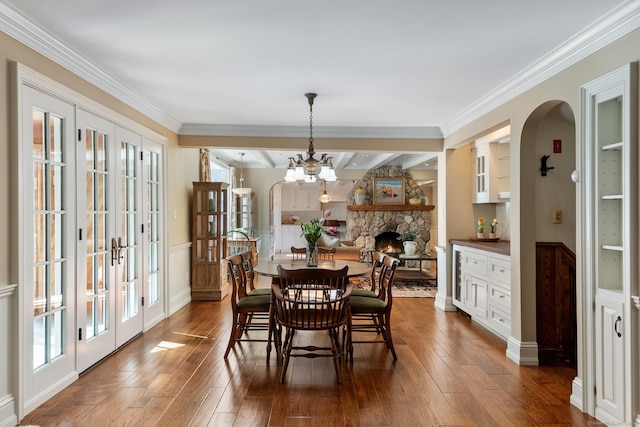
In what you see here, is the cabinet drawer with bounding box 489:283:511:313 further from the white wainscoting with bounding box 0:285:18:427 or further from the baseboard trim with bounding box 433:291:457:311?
the white wainscoting with bounding box 0:285:18:427

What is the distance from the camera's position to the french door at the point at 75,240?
2734mm

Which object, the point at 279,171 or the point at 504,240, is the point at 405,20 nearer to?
the point at 504,240

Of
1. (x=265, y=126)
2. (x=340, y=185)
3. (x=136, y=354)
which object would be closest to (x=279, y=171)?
(x=340, y=185)

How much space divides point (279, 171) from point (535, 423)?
9294mm

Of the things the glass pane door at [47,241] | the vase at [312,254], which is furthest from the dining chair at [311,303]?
the glass pane door at [47,241]

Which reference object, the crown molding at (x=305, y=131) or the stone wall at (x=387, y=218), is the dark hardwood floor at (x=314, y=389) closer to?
the crown molding at (x=305, y=131)

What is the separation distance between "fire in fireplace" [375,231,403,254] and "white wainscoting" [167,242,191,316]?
5.47 meters

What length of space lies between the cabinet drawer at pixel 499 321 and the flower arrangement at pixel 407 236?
539cm

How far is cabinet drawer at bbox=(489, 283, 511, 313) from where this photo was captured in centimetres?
404

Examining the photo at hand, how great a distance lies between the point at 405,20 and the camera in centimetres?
255

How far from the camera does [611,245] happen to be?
2.65 meters

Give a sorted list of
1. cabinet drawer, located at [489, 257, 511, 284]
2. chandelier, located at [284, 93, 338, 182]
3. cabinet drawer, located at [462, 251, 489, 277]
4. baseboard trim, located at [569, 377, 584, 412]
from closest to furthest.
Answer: baseboard trim, located at [569, 377, 584, 412]
cabinet drawer, located at [489, 257, 511, 284]
chandelier, located at [284, 93, 338, 182]
cabinet drawer, located at [462, 251, 489, 277]

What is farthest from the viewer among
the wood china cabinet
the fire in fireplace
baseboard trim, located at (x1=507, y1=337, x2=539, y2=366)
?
the fire in fireplace

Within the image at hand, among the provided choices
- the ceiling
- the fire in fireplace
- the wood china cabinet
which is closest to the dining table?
the ceiling
